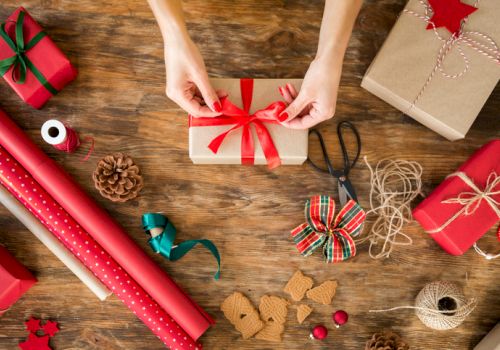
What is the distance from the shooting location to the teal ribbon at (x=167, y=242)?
107 cm

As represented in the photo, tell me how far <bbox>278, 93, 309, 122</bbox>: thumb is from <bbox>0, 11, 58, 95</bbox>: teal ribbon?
1.92ft

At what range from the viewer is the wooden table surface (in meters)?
1.12

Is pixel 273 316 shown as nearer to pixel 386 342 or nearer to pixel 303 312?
pixel 303 312

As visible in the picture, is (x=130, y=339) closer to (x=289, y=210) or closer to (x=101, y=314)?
(x=101, y=314)

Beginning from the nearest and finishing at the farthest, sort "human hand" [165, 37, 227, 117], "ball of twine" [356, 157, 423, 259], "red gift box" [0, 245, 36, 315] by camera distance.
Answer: "human hand" [165, 37, 227, 117] < "red gift box" [0, 245, 36, 315] < "ball of twine" [356, 157, 423, 259]

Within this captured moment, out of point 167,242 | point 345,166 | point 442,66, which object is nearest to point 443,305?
point 345,166

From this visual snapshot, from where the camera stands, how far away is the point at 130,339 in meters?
1.12

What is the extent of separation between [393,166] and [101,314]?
0.83 meters

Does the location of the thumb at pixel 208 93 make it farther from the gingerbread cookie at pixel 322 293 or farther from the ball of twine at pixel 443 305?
the ball of twine at pixel 443 305

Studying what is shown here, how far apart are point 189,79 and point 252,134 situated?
7.8 inches

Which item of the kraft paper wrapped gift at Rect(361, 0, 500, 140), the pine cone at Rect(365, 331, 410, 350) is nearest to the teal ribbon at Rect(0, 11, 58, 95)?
the kraft paper wrapped gift at Rect(361, 0, 500, 140)

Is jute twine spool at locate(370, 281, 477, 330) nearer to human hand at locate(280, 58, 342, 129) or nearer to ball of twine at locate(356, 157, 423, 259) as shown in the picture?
Result: ball of twine at locate(356, 157, 423, 259)

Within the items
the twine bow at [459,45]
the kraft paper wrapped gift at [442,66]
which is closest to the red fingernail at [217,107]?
the kraft paper wrapped gift at [442,66]

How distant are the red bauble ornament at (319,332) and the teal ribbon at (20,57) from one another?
897mm
